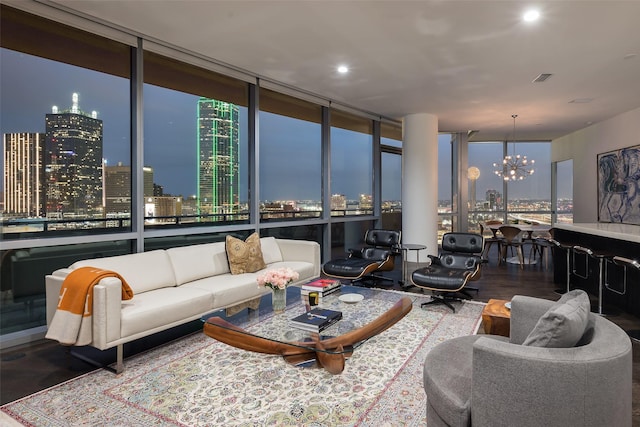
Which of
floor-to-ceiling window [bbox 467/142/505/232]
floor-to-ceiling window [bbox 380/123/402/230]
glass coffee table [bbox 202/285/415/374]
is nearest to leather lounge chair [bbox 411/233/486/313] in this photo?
glass coffee table [bbox 202/285/415/374]

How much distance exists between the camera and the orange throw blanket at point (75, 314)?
2.77m

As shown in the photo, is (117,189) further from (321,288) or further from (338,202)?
(338,202)

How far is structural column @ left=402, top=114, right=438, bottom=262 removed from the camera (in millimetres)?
7480

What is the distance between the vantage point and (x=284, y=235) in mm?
6281

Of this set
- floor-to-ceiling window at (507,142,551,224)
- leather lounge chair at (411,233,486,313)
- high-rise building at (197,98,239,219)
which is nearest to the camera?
leather lounge chair at (411,233,486,313)

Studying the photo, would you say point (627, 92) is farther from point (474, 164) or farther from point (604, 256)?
point (474, 164)

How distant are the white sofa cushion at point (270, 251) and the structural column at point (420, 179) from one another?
3316 millimetres

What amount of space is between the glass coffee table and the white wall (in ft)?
22.9

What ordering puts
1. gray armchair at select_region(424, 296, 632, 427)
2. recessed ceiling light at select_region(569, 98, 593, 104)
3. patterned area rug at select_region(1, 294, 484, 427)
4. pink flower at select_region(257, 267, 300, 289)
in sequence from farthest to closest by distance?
1. recessed ceiling light at select_region(569, 98, 593, 104)
2. pink flower at select_region(257, 267, 300, 289)
3. patterned area rug at select_region(1, 294, 484, 427)
4. gray armchair at select_region(424, 296, 632, 427)

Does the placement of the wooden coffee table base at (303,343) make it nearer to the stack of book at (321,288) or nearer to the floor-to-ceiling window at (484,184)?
the stack of book at (321,288)

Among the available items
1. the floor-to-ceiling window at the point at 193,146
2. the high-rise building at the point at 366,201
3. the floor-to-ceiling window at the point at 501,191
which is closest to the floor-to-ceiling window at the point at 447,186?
the floor-to-ceiling window at the point at 501,191

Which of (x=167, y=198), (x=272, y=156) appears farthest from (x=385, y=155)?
(x=167, y=198)

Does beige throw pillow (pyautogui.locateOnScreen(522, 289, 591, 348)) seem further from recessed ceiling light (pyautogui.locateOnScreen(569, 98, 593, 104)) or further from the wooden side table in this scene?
recessed ceiling light (pyautogui.locateOnScreen(569, 98, 593, 104))

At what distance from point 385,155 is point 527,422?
23.7 feet
